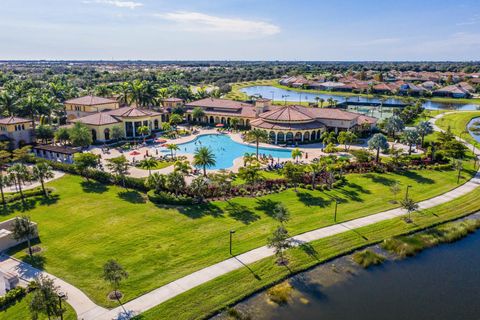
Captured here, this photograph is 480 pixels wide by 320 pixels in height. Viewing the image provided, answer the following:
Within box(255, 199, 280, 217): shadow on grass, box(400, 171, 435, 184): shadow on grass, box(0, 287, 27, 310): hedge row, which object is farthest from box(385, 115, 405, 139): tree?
box(0, 287, 27, 310): hedge row

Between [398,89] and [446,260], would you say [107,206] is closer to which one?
[446,260]

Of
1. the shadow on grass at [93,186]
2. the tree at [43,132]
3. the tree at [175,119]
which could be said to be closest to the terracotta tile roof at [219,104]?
the tree at [175,119]

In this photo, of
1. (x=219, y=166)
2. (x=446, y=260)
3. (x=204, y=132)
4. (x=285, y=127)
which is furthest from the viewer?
(x=204, y=132)

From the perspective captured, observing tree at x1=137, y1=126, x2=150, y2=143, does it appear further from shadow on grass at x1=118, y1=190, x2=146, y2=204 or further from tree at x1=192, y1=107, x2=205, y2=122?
shadow on grass at x1=118, y1=190, x2=146, y2=204

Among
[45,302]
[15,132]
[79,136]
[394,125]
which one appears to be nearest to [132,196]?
[45,302]

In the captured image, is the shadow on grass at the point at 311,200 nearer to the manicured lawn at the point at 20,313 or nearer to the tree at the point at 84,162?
the manicured lawn at the point at 20,313

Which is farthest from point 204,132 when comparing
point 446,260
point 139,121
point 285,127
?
point 446,260
